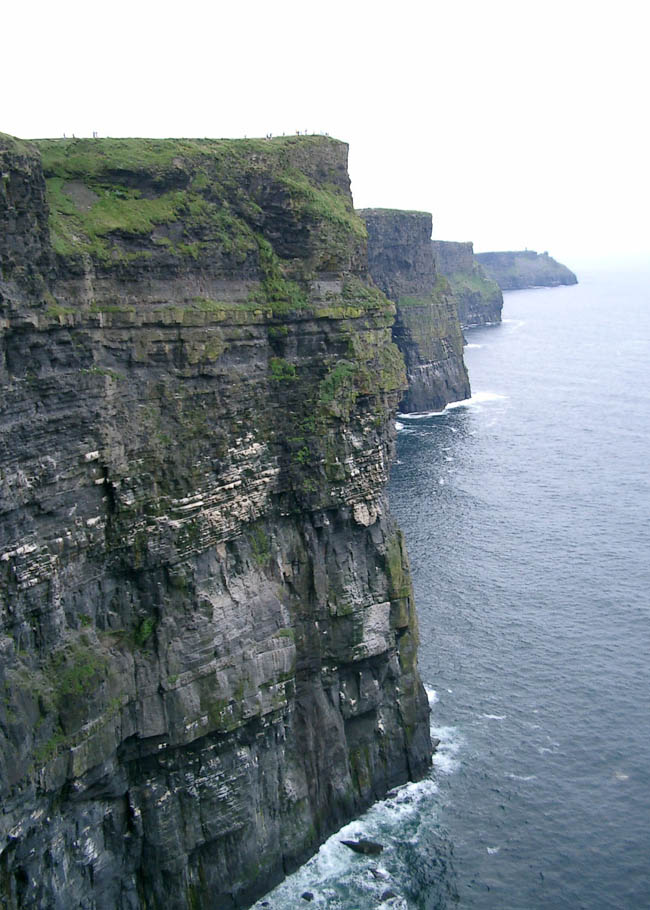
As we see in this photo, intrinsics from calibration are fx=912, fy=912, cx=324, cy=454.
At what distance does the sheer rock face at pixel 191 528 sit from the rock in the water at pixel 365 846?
182 centimetres

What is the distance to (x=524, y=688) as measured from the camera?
62.2 metres

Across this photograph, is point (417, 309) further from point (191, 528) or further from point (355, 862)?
point (191, 528)

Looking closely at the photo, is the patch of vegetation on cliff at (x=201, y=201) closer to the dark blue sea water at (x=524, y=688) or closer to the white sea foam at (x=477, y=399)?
the dark blue sea water at (x=524, y=688)

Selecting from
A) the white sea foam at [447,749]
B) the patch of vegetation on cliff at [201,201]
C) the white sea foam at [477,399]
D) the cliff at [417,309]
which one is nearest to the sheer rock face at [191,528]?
the patch of vegetation on cliff at [201,201]

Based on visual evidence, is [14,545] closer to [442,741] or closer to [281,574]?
[281,574]

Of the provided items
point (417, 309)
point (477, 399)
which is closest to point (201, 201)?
point (417, 309)

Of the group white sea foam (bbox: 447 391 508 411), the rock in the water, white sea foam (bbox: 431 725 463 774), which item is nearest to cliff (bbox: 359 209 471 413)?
white sea foam (bbox: 447 391 508 411)

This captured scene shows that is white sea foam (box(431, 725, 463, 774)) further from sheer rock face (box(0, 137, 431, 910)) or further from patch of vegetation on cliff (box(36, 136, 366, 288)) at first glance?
patch of vegetation on cliff (box(36, 136, 366, 288))

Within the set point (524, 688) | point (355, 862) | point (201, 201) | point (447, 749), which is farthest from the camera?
point (524, 688)

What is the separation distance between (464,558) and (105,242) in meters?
54.6

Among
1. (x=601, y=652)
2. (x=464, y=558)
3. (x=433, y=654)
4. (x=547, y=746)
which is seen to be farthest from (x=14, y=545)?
(x=464, y=558)

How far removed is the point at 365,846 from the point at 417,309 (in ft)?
393

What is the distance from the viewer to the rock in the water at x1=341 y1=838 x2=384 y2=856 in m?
46.1

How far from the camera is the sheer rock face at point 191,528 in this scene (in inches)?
1361
